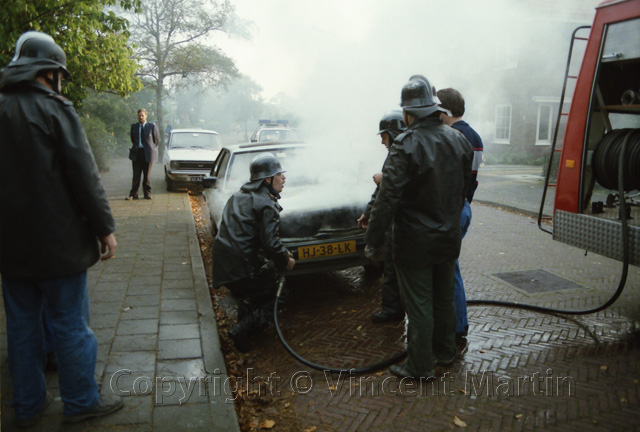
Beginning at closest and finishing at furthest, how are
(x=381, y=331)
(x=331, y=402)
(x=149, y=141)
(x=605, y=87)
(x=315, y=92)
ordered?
(x=331, y=402) → (x=381, y=331) → (x=605, y=87) → (x=315, y=92) → (x=149, y=141)

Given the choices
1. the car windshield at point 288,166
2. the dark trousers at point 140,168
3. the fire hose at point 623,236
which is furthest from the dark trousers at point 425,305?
the dark trousers at point 140,168

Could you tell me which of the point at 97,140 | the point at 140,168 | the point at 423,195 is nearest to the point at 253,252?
the point at 423,195

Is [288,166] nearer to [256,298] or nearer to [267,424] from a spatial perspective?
[256,298]

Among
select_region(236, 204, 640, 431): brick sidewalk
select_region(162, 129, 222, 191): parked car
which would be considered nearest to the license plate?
select_region(236, 204, 640, 431): brick sidewalk

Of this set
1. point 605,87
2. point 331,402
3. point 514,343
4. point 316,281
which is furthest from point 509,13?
point 331,402

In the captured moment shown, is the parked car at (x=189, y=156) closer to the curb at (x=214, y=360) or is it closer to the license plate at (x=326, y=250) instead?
the curb at (x=214, y=360)

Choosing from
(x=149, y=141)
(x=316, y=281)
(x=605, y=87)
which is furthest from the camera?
(x=149, y=141)

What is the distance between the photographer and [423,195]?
3111mm

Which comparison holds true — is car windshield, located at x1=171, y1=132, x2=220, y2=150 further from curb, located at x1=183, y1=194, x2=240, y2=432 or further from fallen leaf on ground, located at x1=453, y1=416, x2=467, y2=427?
fallen leaf on ground, located at x1=453, y1=416, x2=467, y2=427

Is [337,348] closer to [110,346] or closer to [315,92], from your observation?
[110,346]

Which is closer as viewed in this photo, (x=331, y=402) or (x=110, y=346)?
(x=331, y=402)

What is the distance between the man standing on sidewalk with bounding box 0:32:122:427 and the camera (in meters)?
2.41

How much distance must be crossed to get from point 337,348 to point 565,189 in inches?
102

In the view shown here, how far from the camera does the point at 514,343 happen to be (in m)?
3.87
